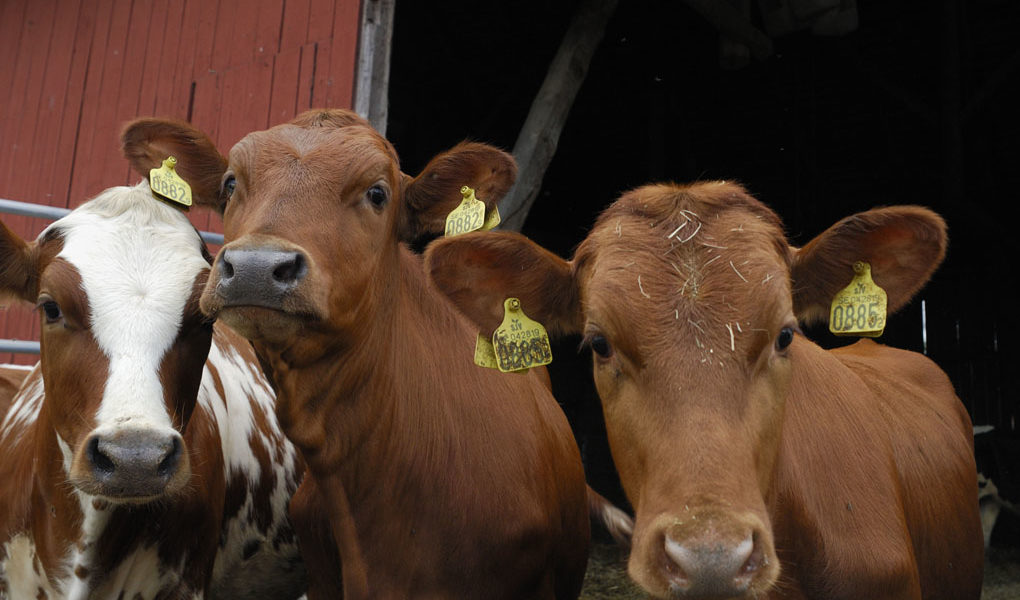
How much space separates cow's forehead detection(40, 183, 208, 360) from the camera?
293cm

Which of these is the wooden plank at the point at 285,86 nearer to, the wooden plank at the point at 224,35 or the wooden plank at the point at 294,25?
the wooden plank at the point at 294,25

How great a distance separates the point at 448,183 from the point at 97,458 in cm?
162

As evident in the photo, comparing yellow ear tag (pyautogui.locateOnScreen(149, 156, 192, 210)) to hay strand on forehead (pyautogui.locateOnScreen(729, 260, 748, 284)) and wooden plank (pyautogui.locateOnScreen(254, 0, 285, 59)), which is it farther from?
wooden plank (pyautogui.locateOnScreen(254, 0, 285, 59))

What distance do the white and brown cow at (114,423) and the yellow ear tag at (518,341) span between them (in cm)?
105

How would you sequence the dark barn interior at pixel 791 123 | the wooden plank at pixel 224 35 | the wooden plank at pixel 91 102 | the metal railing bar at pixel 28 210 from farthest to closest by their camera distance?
1. the dark barn interior at pixel 791 123
2. the wooden plank at pixel 91 102
3. the wooden plank at pixel 224 35
4. the metal railing bar at pixel 28 210

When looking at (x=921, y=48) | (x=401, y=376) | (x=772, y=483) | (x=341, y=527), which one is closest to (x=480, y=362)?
(x=401, y=376)

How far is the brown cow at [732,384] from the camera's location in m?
2.06

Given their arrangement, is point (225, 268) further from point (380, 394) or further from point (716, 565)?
point (716, 565)

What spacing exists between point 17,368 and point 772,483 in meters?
4.07

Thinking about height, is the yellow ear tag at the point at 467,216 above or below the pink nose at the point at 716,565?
above

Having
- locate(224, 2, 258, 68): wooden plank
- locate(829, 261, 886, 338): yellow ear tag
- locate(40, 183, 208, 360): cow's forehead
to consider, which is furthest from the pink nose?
locate(224, 2, 258, 68): wooden plank

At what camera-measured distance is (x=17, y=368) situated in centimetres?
477

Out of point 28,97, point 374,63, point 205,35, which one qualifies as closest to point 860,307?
point 374,63

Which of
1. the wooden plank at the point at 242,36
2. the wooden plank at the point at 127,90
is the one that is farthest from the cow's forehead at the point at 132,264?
the wooden plank at the point at 127,90
